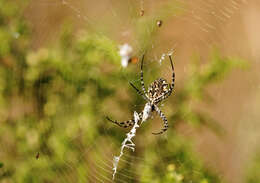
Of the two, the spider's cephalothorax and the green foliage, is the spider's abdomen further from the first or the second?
the green foliage

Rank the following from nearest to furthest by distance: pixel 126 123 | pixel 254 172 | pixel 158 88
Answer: pixel 158 88 → pixel 126 123 → pixel 254 172

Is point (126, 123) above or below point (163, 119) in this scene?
below

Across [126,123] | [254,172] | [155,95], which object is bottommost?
[126,123]

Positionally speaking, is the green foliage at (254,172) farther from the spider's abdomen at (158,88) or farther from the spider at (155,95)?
the spider's abdomen at (158,88)

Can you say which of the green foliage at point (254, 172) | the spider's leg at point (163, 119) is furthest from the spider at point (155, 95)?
the green foliage at point (254, 172)

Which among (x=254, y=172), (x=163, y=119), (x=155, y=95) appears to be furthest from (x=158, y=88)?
(x=254, y=172)

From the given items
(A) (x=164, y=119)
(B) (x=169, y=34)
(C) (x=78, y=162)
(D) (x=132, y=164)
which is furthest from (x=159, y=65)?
(B) (x=169, y=34)

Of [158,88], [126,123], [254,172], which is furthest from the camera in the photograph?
[254,172]

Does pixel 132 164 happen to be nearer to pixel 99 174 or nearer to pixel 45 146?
pixel 99 174

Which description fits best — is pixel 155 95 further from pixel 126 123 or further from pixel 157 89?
pixel 126 123

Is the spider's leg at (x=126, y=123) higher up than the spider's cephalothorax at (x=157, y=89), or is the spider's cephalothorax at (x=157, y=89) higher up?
the spider's cephalothorax at (x=157, y=89)
